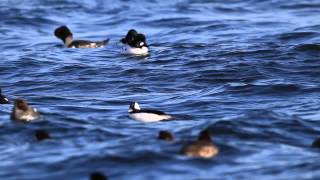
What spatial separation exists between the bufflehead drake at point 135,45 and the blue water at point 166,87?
251 millimetres

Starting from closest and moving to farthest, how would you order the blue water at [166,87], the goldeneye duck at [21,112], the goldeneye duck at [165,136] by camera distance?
1. the blue water at [166,87]
2. the goldeneye duck at [165,136]
3. the goldeneye duck at [21,112]

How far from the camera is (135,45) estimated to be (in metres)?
28.4

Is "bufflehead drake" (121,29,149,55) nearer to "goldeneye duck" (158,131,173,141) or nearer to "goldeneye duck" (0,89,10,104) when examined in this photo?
"goldeneye duck" (0,89,10,104)

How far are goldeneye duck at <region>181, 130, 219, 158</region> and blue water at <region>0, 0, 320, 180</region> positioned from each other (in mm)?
131

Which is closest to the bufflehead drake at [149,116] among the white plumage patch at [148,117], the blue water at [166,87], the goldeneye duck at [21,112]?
the white plumage patch at [148,117]

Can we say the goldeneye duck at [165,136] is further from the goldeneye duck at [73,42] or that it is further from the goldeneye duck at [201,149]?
the goldeneye duck at [73,42]

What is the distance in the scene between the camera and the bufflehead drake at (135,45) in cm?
2827

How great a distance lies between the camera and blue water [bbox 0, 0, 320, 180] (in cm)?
1565

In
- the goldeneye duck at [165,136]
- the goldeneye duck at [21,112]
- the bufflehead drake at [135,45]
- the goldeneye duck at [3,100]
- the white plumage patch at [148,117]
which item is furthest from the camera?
the bufflehead drake at [135,45]

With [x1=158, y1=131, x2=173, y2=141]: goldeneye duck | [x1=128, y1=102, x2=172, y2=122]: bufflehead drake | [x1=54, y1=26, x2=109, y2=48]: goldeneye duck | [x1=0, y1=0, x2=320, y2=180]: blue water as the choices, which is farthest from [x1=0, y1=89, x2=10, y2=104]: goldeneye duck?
[x1=54, y1=26, x2=109, y2=48]: goldeneye duck

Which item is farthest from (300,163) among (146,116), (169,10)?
(169,10)

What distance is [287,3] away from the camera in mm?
39281

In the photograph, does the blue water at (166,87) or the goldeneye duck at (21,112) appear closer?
the blue water at (166,87)

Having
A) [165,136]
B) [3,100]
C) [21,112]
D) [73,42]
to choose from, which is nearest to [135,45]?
[73,42]
